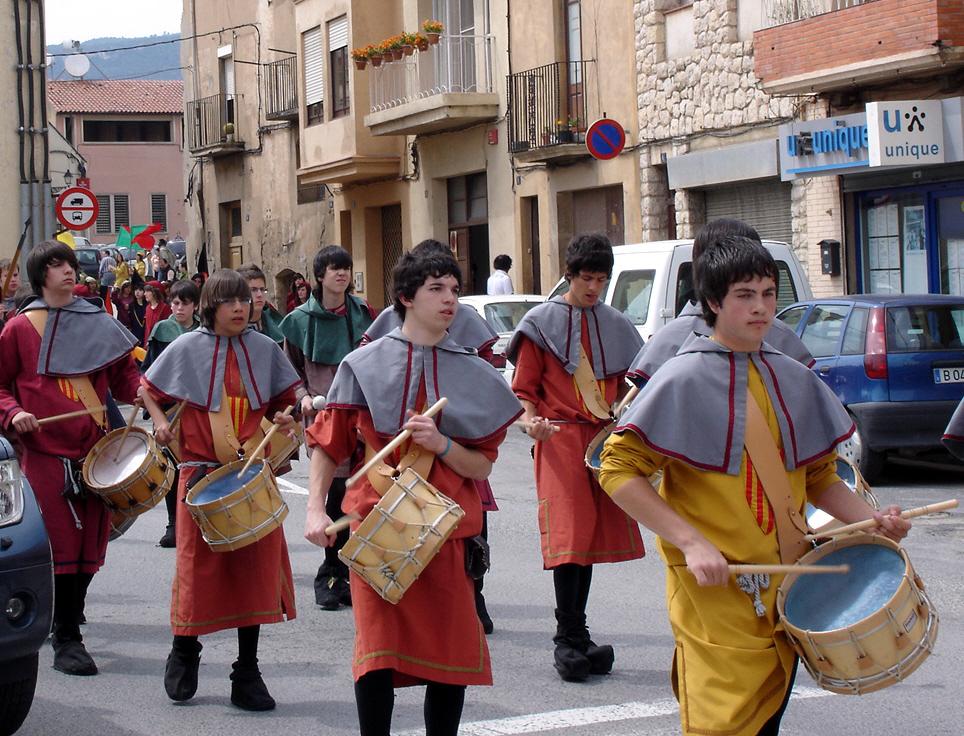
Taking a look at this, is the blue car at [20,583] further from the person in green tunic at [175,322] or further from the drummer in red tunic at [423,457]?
the person in green tunic at [175,322]

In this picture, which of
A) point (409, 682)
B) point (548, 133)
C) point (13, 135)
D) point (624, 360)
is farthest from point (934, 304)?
point (13, 135)

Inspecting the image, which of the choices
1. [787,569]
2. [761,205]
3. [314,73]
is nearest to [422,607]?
[787,569]

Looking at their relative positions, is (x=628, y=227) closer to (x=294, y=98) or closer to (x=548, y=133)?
(x=548, y=133)

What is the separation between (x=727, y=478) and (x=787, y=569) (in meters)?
0.35

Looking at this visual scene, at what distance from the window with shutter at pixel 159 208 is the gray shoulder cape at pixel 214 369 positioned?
75.4 meters

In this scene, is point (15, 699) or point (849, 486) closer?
point (849, 486)

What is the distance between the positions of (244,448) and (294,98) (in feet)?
95.5

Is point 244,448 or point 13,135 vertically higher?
point 13,135

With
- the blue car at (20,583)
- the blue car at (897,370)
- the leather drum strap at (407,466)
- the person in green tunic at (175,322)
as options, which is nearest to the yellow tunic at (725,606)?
the leather drum strap at (407,466)

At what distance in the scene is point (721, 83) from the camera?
22125 mm

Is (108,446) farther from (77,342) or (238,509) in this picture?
(238,509)

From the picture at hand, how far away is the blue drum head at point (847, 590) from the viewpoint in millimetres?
4082

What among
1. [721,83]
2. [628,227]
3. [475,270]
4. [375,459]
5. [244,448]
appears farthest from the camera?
[475,270]

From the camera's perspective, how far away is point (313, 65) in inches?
1330
